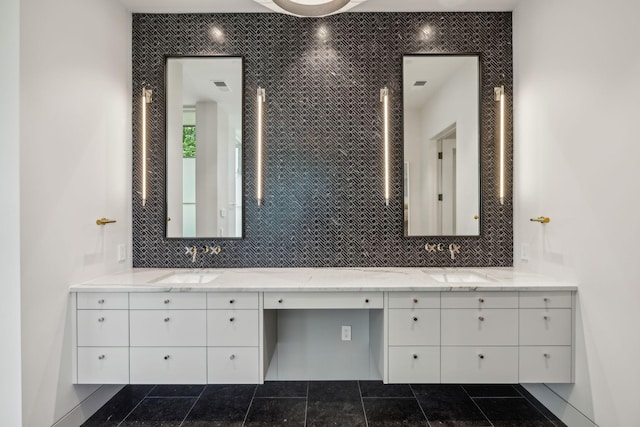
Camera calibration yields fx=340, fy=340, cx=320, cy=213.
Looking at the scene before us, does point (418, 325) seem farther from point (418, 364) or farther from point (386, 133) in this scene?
point (386, 133)

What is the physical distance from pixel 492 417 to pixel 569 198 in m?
1.41

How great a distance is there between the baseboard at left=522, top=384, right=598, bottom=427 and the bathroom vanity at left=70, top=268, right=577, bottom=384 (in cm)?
21

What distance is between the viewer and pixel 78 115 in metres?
2.00

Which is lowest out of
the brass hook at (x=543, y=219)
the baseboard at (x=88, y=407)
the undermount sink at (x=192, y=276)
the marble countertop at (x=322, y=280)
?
the baseboard at (x=88, y=407)

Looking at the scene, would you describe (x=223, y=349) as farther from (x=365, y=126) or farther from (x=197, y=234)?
(x=365, y=126)

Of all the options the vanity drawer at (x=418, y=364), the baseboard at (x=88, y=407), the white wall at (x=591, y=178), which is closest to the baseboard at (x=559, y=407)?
the white wall at (x=591, y=178)

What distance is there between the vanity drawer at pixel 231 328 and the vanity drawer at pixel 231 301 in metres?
0.03

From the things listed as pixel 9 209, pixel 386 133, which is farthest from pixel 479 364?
pixel 9 209

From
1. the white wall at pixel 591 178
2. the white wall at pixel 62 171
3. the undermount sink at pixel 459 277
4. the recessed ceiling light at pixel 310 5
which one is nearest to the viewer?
the white wall at pixel 591 178

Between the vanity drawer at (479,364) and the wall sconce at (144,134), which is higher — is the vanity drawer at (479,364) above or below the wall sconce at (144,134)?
below

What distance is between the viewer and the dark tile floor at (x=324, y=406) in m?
2.08

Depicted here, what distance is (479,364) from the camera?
1.93 metres

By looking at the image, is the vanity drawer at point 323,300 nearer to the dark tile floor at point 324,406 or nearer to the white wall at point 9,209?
the dark tile floor at point 324,406

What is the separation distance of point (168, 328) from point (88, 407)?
77 centimetres
